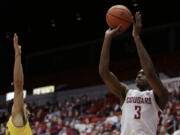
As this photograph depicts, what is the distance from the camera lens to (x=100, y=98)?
1950cm

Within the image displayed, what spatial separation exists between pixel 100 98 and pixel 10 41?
1040cm

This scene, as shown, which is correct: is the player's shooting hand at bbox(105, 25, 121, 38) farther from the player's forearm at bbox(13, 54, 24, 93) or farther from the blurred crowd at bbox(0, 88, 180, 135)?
the blurred crowd at bbox(0, 88, 180, 135)

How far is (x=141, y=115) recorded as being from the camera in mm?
3973

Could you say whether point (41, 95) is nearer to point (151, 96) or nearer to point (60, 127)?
point (60, 127)

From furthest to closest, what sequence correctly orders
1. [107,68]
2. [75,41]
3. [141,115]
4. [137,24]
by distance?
[75,41] < [107,68] < [141,115] < [137,24]

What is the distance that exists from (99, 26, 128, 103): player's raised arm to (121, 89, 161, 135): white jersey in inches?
6.7

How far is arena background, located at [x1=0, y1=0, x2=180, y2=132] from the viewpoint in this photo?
74.7 feet

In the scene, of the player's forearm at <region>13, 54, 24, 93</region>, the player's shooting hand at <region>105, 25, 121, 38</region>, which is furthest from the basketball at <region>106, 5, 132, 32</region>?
the player's forearm at <region>13, 54, 24, 93</region>

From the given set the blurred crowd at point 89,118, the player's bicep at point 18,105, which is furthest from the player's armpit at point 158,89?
the blurred crowd at point 89,118

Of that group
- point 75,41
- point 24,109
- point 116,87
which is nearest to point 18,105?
point 24,109

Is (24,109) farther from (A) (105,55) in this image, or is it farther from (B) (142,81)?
(B) (142,81)

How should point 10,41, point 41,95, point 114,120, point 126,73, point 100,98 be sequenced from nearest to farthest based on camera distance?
point 114,120, point 100,98, point 126,73, point 41,95, point 10,41

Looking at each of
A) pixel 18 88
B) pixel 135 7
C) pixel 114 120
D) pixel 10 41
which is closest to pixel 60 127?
pixel 114 120

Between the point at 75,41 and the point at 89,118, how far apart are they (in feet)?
39.7
